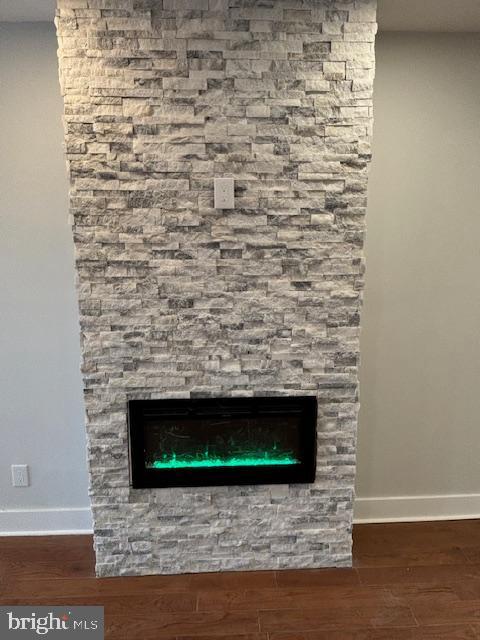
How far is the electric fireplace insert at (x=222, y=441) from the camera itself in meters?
2.17

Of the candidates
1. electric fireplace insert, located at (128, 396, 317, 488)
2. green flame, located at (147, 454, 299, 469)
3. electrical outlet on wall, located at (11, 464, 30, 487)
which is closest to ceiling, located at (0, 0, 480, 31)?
electric fireplace insert, located at (128, 396, 317, 488)

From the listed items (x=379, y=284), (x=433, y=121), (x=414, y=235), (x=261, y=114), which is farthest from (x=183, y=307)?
(x=433, y=121)

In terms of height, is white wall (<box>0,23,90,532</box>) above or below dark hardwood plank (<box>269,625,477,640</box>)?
above

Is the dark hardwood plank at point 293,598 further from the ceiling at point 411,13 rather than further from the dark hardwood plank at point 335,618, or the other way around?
the ceiling at point 411,13

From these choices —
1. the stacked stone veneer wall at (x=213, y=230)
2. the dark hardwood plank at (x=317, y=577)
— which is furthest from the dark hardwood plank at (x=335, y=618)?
the stacked stone veneer wall at (x=213, y=230)

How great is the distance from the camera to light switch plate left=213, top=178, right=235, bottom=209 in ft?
6.49

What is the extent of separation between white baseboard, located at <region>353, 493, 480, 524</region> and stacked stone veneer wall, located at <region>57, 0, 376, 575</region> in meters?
0.46

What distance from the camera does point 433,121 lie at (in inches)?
93.1

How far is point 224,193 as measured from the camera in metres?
1.99

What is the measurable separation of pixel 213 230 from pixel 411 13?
1.19 metres

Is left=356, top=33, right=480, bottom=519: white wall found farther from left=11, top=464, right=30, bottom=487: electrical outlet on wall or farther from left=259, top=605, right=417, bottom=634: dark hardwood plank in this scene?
left=11, top=464, right=30, bottom=487: electrical outlet on wall
